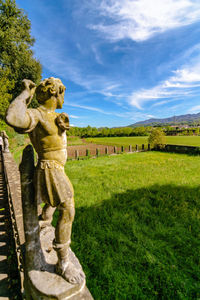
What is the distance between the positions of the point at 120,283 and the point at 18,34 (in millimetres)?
25287

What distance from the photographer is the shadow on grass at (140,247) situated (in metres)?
2.87

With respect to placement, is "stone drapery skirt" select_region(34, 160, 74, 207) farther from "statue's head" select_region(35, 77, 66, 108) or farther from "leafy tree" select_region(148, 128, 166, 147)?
"leafy tree" select_region(148, 128, 166, 147)

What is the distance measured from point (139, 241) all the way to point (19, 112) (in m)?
4.31

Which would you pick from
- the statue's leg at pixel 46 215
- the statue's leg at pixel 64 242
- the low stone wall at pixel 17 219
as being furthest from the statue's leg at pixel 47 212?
the low stone wall at pixel 17 219

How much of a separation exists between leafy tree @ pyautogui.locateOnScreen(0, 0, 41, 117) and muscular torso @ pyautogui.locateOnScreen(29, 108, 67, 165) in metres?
17.7

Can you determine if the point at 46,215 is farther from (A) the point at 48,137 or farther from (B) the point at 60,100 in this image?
(B) the point at 60,100

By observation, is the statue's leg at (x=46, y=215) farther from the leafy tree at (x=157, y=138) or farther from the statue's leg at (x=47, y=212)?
the leafy tree at (x=157, y=138)

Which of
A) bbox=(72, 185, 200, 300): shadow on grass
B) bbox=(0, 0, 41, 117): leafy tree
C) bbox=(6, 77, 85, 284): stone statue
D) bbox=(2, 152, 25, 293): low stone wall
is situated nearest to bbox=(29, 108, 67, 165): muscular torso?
bbox=(6, 77, 85, 284): stone statue

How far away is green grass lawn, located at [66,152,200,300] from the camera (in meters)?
2.90

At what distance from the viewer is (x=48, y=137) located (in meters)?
1.42

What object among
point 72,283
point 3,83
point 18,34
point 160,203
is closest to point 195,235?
point 160,203

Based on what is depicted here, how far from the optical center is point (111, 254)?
3.64 metres

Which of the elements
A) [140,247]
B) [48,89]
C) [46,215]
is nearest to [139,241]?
[140,247]

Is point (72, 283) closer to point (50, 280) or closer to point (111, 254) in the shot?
point (50, 280)
